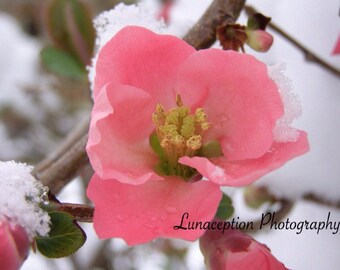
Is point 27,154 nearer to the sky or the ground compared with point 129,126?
nearer to the ground

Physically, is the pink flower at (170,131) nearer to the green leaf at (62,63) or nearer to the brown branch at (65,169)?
the brown branch at (65,169)

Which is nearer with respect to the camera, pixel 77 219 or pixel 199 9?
pixel 77 219

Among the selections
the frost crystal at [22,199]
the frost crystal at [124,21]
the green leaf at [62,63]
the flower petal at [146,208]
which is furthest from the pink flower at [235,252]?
the green leaf at [62,63]

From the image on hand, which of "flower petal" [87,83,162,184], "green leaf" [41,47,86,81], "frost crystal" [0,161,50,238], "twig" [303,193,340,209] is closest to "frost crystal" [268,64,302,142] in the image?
"flower petal" [87,83,162,184]

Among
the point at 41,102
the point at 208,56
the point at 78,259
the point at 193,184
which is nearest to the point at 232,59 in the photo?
the point at 208,56

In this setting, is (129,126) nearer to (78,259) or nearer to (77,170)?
(77,170)

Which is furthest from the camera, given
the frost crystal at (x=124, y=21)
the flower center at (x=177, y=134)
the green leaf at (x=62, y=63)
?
the green leaf at (x=62, y=63)

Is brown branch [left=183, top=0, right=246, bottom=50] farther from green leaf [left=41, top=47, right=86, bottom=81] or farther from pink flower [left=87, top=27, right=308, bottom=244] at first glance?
green leaf [left=41, top=47, right=86, bottom=81]
